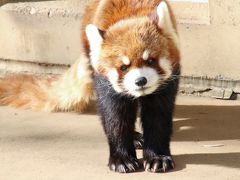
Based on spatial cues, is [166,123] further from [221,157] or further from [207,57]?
[207,57]

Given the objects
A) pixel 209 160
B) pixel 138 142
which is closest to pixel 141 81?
pixel 209 160

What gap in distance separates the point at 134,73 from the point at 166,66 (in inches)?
10.3

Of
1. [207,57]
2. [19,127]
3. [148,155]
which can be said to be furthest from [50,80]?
[148,155]

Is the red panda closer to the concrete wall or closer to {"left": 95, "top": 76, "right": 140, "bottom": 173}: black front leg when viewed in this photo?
{"left": 95, "top": 76, "right": 140, "bottom": 173}: black front leg

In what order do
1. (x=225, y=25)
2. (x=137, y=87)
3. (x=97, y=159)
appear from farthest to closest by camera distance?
1. (x=225, y=25)
2. (x=97, y=159)
3. (x=137, y=87)

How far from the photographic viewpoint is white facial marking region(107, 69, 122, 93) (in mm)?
4309

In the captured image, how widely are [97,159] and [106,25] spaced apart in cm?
94

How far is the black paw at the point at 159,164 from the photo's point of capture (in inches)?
180

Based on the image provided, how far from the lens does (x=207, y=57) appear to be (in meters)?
6.21

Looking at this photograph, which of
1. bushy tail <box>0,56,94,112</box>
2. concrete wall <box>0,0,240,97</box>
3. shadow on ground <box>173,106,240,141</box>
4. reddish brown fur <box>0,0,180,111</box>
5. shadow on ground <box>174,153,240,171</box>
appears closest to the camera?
reddish brown fur <box>0,0,180,111</box>

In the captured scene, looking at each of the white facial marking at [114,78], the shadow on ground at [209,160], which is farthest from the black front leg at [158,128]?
the white facial marking at [114,78]

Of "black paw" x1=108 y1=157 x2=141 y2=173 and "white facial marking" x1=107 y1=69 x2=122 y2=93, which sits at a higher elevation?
"white facial marking" x1=107 y1=69 x2=122 y2=93

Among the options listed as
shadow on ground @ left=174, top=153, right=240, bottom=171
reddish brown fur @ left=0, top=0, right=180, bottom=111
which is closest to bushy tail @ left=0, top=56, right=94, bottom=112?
reddish brown fur @ left=0, top=0, right=180, bottom=111

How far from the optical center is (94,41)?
14.5 feet
